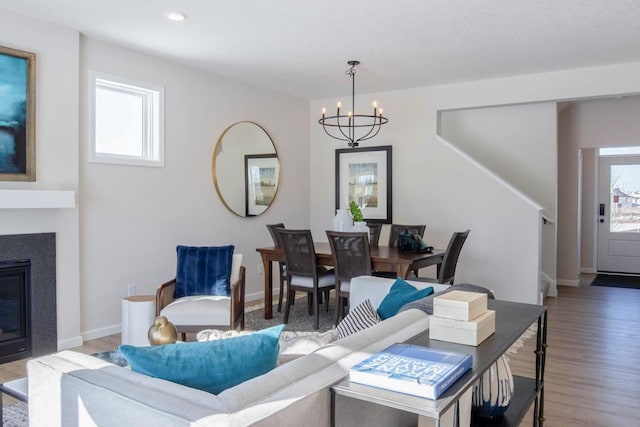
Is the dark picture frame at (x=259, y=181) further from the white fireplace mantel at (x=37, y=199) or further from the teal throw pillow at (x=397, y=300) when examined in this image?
the teal throw pillow at (x=397, y=300)

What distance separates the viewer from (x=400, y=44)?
439cm

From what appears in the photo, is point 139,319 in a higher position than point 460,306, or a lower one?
lower

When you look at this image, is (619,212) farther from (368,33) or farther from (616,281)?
(368,33)

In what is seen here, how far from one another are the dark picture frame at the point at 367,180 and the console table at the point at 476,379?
4048 mm

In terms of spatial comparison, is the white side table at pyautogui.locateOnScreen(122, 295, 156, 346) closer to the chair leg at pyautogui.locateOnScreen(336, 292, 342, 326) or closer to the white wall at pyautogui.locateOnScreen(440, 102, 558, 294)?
the chair leg at pyautogui.locateOnScreen(336, 292, 342, 326)

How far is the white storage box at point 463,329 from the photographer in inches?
62.3

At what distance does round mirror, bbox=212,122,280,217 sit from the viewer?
555cm

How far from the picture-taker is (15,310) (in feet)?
12.5

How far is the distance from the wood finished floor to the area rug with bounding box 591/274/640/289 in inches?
58.0

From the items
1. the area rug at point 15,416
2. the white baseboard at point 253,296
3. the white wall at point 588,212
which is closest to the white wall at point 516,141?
the white wall at point 588,212

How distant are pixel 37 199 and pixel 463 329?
3282 millimetres

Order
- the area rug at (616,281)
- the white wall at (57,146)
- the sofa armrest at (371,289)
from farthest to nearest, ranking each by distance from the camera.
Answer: the area rug at (616,281)
the white wall at (57,146)
the sofa armrest at (371,289)

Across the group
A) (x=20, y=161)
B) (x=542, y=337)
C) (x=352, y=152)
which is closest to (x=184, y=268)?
(x=20, y=161)

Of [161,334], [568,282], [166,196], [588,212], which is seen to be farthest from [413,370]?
[588,212]
